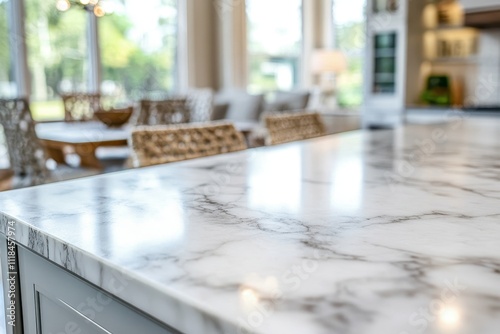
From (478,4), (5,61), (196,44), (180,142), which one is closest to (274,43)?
(196,44)

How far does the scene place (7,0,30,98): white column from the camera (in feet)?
18.5

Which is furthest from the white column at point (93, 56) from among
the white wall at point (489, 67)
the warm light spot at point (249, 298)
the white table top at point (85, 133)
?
the warm light spot at point (249, 298)

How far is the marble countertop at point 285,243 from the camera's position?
45 centimetres

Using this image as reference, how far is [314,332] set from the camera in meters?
0.41

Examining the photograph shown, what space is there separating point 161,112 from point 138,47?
288cm

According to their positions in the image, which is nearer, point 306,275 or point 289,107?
point 306,275

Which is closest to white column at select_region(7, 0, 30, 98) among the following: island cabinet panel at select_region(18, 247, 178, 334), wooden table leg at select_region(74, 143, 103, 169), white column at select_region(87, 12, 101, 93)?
white column at select_region(87, 12, 101, 93)

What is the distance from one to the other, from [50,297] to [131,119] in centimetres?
370

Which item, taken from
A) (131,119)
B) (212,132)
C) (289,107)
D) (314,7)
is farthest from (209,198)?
(314,7)

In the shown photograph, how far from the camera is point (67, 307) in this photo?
0.67m

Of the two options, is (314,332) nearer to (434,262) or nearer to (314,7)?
(434,262)

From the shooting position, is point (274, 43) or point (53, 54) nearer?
point (53, 54)

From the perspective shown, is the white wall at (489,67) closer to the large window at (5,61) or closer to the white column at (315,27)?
the white column at (315,27)

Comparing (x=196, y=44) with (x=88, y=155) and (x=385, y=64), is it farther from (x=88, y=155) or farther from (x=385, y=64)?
(x=88, y=155)
